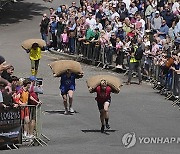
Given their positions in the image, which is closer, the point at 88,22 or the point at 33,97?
the point at 33,97

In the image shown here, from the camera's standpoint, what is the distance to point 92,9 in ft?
124

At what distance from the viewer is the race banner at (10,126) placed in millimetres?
16969

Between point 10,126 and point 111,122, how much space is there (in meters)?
4.91

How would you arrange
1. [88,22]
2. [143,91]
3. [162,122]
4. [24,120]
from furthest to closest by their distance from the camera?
[88,22], [143,91], [162,122], [24,120]

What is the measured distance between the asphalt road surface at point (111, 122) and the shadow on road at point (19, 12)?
11.0 meters

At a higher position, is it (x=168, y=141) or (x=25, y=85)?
(x=25, y=85)

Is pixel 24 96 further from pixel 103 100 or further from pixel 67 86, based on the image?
pixel 67 86

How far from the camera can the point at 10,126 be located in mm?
17094

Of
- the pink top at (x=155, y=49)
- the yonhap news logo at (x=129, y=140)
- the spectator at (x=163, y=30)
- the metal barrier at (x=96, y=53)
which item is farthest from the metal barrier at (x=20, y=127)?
the spectator at (x=163, y=30)

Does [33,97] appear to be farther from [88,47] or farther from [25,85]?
[88,47]

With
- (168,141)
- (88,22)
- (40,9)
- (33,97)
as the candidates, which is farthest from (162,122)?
(40,9)

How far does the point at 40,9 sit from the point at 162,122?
90.4ft

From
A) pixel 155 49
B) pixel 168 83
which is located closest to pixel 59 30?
pixel 155 49

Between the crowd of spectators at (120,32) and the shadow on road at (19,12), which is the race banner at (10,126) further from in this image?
the shadow on road at (19,12)
